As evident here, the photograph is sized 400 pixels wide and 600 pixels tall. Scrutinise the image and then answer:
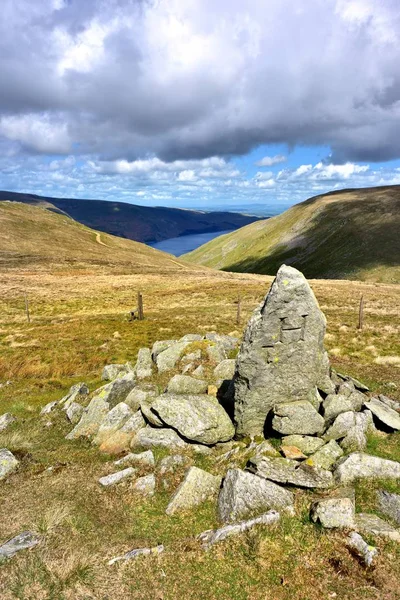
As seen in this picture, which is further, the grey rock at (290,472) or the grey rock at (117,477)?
the grey rock at (117,477)

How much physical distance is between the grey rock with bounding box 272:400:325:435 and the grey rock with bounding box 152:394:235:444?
6.65ft

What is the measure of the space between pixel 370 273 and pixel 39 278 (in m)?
101

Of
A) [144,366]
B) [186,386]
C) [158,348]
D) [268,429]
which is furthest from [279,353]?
[158,348]

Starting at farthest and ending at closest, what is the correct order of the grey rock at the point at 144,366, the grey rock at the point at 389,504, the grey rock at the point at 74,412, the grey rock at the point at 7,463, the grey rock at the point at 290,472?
1. the grey rock at the point at 144,366
2. the grey rock at the point at 74,412
3. the grey rock at the point at 7,463
4. the grey rock at the point at 290,472
5. the grey rock at the point at 389,504

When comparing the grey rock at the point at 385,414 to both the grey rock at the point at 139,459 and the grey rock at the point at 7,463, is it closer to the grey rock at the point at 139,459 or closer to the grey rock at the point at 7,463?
the grey rock at the point at 139,459

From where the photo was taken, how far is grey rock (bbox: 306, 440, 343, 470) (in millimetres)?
12250

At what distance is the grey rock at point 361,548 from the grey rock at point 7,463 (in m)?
12.0

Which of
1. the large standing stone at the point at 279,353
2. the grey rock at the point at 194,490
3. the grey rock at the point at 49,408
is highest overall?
the large standing stone at the point at 279,353

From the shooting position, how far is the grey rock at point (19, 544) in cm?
955

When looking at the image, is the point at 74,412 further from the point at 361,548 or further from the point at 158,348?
the point at 361,548

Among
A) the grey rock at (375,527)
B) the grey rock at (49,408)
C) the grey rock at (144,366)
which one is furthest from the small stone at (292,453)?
the grey rock at (49,408)

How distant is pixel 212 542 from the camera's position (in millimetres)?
9852

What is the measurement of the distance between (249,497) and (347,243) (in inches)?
6257

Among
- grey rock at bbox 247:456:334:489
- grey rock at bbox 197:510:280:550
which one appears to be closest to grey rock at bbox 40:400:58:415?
grey rock at bbox 247:456:334:489
